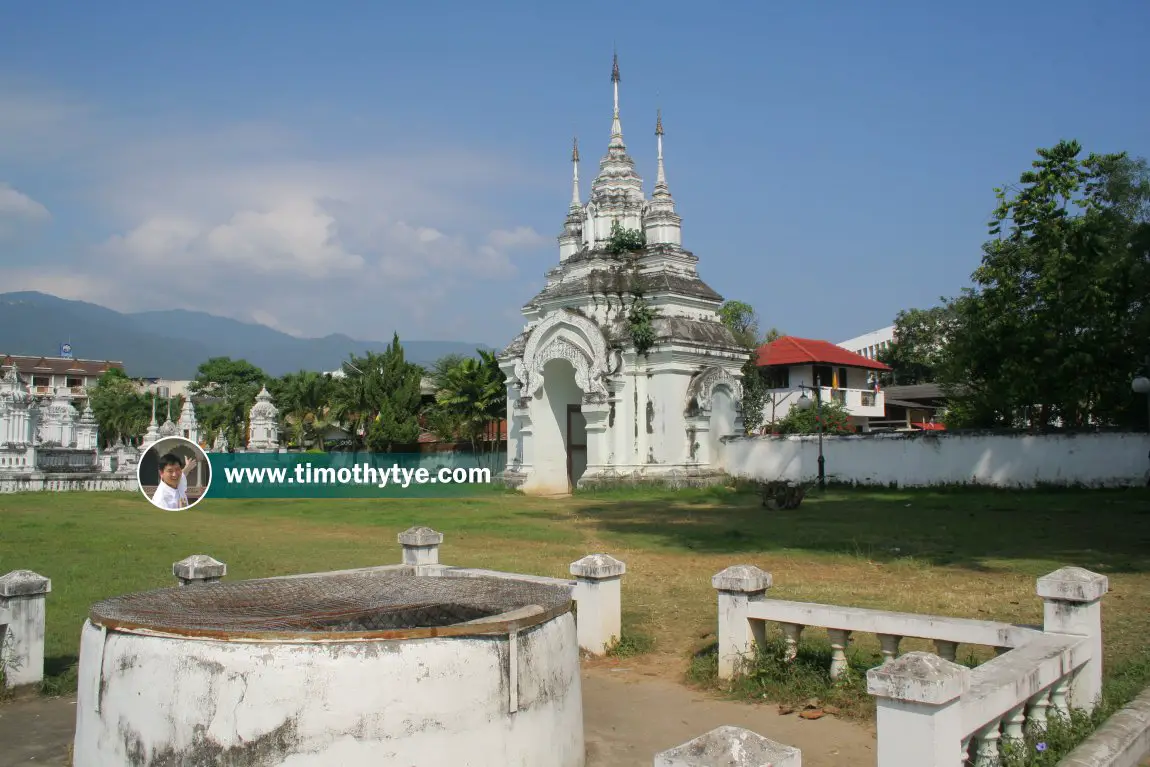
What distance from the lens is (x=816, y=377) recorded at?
43.2 metres

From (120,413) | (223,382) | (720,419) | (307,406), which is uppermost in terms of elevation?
(223,382)

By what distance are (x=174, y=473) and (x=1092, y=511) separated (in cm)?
1699

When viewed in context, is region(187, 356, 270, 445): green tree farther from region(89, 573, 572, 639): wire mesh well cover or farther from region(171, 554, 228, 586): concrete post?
region(89, 573, 572, 639): wire mesh well cover

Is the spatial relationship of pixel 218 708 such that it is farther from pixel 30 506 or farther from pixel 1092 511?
pixel 30 506

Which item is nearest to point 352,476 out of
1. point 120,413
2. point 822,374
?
point 822,374

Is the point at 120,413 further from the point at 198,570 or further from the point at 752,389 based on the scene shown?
the point at 198,570

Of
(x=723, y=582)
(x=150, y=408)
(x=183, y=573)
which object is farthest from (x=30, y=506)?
(x=150, y=408)

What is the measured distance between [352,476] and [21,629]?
2677cm

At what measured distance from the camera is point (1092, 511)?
62.7ft

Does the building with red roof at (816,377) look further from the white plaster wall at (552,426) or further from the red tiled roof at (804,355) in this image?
the white plaster wall at (552,426)

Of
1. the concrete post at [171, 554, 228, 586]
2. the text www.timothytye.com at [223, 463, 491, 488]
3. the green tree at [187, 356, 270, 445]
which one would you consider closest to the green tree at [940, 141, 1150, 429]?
the text www.timothytye.com at [223, 463, 491, 488]

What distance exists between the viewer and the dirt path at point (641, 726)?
595 cm

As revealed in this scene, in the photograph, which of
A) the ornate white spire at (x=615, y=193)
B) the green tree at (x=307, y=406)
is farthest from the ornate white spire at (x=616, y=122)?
the green tree at (x=307, y=406)

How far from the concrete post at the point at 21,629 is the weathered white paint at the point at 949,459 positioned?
22902 mm
